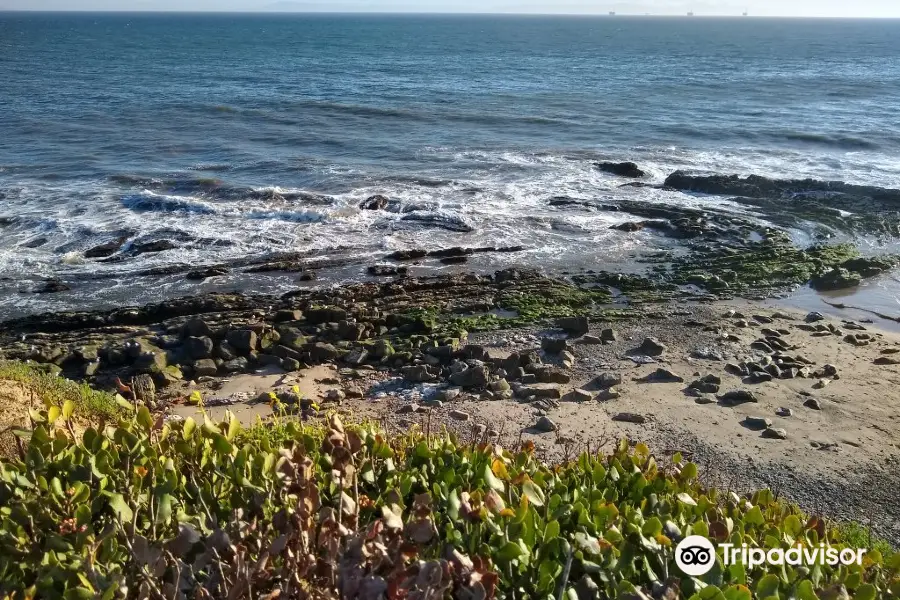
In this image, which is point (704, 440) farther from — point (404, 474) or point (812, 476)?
point (404, 474)

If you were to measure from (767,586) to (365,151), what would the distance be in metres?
29.7

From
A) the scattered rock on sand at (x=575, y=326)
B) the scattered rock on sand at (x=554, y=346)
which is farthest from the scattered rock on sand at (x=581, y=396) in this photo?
the scattered rock on sand at (x=575, y=326)

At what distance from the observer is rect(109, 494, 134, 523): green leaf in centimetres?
354

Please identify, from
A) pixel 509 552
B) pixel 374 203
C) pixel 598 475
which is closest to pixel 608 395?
pixel 598 475

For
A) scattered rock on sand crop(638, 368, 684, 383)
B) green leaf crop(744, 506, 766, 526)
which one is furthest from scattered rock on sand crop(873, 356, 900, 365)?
green leaf crop(744, 506, 766, 526)

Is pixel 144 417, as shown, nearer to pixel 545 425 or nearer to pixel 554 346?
pixel 545 425

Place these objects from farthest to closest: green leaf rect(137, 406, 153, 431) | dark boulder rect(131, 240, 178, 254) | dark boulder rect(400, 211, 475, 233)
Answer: dark boulder rect(400, 211, 475, 233), dark boulder rect(131, 240, 178, 254), green leaf rect(137, 406, 153, 431)

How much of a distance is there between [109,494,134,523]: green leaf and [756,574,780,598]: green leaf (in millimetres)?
2836

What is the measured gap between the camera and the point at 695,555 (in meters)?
3.66

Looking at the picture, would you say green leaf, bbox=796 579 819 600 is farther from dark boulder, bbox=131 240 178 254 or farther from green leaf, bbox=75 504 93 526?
dark boulder, bbox=131 240 178 254

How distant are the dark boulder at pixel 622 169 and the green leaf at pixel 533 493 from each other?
24926mm

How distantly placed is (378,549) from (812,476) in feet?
25.6

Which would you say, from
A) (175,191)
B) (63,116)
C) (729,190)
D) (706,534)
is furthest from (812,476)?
(63,116)

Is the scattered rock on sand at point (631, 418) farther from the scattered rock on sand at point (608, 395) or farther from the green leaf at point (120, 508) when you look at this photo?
the green leaf at point (120, 508)
